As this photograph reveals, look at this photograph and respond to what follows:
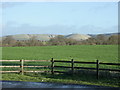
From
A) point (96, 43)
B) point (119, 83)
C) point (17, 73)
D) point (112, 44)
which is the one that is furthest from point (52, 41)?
point (119, 83)

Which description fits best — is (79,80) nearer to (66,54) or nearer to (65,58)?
(65,58)

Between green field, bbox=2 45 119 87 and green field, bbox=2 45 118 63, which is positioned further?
green field, bbox=2 45 118 63

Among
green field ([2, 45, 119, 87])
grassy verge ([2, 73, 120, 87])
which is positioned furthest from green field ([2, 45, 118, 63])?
grassy verge ([2, 73, 120, 87])

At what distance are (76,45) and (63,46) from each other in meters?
4.72

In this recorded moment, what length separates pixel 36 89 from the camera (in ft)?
32.7

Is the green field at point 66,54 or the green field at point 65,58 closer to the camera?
the green field at point 65,58

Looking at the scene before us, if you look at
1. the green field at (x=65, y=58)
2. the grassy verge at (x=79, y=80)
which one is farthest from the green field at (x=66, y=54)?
the grassy verge at (x=79, y=80)

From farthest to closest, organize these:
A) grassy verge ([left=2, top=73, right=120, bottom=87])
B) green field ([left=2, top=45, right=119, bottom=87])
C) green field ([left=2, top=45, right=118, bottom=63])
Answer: green field ([left=2, top=45, right=118, bottom=63]), green field ([left=2, top=45, right=119, bottom=87]), grassy verge ([left=2, top=73, right=120, bottom=87])

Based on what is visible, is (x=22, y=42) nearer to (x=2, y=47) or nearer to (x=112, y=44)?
(x=2, y=47)

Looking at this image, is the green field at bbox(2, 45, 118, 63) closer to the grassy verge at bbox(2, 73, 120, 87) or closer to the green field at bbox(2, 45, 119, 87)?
the green field at bbox(2, 45, 119, 87)

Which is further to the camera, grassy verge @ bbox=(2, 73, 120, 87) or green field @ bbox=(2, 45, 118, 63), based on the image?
green field @ bbox=(2, 45, 118, 63)

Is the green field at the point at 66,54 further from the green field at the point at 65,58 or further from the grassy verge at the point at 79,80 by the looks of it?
the grassy verge at the point at 79,80

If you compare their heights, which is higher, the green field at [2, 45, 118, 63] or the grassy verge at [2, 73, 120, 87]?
the green field at [2, 45, 118, 63]

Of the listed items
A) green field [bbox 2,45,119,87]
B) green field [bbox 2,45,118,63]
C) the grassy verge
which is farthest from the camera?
green field [bbox 2,45,118,63]
